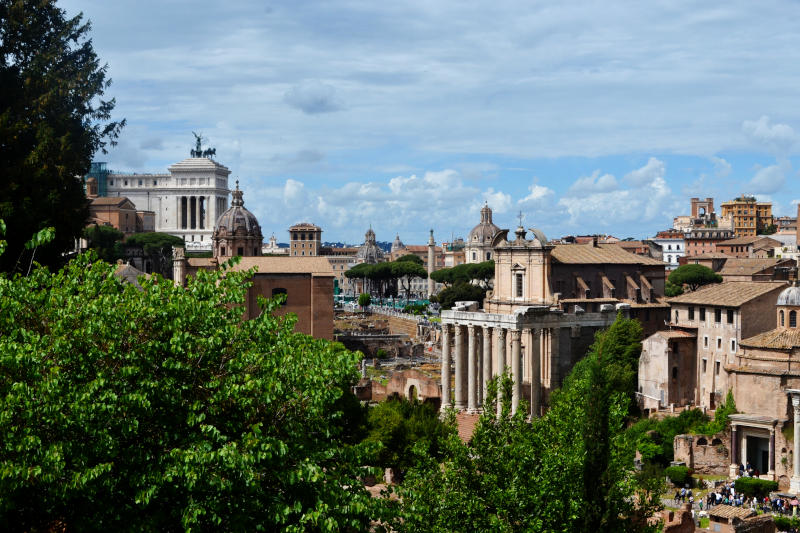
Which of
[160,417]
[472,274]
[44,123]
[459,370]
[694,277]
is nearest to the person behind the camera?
[160,417]

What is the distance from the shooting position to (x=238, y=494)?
1522 cm

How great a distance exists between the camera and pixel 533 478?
19.1 meters

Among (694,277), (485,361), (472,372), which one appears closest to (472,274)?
(694,277)

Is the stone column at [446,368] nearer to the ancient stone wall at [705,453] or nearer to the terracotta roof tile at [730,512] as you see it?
the ancient stone wall at [705,453]

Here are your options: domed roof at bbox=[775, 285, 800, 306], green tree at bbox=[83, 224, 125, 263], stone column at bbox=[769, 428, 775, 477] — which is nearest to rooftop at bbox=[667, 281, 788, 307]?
domed roof at bbox=[775, 285, 800, 306]

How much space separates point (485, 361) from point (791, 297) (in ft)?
48.3

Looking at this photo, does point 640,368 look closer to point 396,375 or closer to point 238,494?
point 396,375

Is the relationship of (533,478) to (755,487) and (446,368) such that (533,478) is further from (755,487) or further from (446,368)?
(446,368)

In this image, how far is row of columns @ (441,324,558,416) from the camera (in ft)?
154

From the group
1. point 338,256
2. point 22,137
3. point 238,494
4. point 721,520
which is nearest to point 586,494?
point 238,494

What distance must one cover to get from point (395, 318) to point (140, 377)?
79.6 m

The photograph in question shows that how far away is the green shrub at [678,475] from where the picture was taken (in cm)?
3659

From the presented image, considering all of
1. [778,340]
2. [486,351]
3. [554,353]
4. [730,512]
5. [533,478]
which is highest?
[778,340]

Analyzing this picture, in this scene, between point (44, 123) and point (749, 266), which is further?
point (749, 266)
